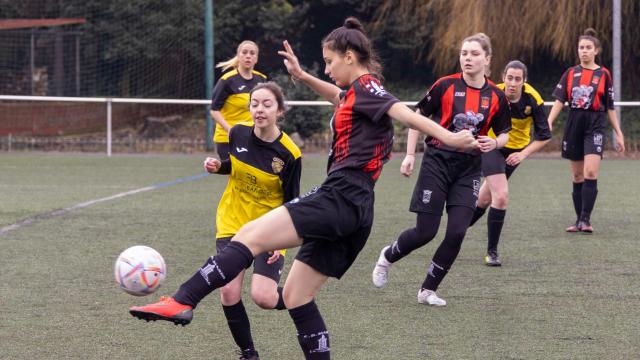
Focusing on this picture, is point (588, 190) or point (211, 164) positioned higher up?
point (211, 164)

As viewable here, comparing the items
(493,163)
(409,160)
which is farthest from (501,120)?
(493,163)

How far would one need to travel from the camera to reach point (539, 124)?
809cm

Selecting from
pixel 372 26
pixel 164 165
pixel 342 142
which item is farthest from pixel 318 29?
pixel 342 142

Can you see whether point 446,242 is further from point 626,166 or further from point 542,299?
point 626,166

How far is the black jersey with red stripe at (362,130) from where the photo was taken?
14.6 ft

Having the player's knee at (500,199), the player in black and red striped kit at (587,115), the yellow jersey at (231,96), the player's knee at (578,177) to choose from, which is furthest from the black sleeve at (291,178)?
the player's knee at (578,177)

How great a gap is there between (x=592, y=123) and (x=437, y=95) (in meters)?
4.03

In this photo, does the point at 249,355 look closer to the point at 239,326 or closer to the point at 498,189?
the point at 239,326

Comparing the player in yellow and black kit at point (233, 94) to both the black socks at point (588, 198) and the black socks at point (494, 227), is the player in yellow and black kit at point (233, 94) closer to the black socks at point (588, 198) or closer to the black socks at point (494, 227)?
the black socks at point (494, 227)

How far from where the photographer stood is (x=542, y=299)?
21.8 feet

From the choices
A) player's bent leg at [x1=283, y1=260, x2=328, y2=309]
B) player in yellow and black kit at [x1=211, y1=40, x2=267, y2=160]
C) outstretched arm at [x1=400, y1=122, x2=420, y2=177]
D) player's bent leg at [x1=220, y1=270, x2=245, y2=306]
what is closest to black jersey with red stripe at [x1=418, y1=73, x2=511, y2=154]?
outstretched arm at [x1=400, y1=122, x2=420, y2=177]

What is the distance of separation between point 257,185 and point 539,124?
3461 mm

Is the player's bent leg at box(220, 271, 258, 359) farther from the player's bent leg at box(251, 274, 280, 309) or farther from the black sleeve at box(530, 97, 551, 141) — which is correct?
the black sleeve at box(530, 97, 551, 141)

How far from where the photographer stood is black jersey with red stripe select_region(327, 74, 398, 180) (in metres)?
4.44
